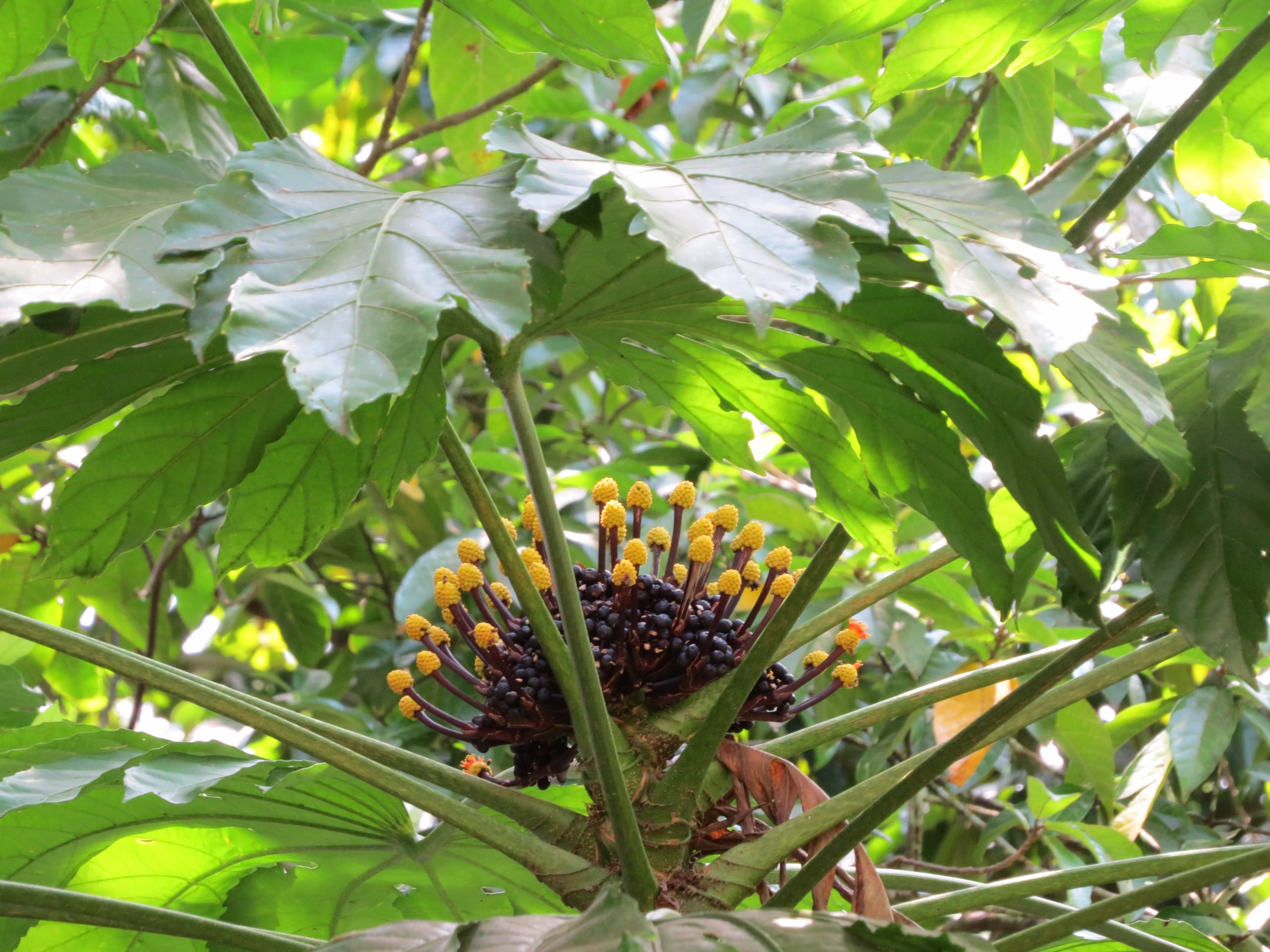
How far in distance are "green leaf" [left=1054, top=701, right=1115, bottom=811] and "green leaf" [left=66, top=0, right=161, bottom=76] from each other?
47.3 inches

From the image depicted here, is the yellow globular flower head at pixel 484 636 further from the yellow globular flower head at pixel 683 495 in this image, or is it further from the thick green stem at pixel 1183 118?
the thick green stem at pixel 1183 118

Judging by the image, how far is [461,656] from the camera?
178cm

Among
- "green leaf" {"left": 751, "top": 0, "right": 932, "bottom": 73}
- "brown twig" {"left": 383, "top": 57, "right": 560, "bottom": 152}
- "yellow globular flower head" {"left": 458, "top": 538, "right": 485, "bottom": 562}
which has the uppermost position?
"brown twig" {"left": 383, "top": 57, "right": 560, "bottom": 152}

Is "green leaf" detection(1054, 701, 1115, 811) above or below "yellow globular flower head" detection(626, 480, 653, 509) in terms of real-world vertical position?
below

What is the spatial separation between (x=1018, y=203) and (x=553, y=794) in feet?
1.92

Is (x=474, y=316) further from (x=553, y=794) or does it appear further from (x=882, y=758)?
(x=882, y=758)

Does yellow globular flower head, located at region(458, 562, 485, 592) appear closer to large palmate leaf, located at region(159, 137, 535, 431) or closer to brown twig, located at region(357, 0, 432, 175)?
large palmate leaf, located at region(159, 137, 535, 431)

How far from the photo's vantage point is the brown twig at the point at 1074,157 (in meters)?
1.50

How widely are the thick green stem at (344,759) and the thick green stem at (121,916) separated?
0.34ft

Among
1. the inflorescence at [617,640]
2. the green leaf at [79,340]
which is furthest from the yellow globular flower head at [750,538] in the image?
the green leaf at [79,340]

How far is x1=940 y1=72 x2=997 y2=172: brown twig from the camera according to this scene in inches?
63.5

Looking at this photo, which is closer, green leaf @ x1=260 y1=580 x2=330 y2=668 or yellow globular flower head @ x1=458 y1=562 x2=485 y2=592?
yellow globular flower head @ x1=458 y1=562 x2=485 y2=592

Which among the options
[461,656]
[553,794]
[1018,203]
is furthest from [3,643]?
[1018,203]

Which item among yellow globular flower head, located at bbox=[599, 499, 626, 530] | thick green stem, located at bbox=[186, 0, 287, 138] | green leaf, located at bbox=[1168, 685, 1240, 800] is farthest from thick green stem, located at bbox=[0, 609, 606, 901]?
green leaf, located at bbox=[1168, 685, 1240, 800]
